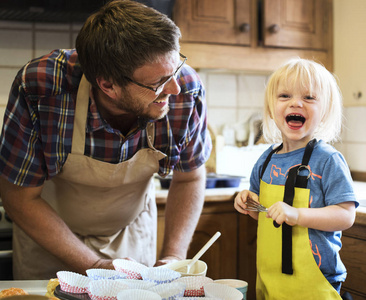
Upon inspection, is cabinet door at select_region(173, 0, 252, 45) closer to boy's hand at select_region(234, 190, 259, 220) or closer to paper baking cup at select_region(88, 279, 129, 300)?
boy's hand at select_region(234, 190, 259, 220)

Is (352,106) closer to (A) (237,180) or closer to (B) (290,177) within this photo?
(A) (237,180)

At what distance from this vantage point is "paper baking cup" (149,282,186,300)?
28.1 inches

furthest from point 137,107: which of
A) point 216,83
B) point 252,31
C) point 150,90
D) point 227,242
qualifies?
point 216,83

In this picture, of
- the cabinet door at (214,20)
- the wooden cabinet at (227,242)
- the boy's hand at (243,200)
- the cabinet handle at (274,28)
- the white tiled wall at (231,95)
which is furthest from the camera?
the white tiled wall at (231,95)

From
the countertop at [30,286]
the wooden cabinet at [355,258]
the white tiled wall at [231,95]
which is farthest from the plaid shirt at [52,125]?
the white tiled wall at [231,95]

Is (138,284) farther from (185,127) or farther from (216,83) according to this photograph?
(216,83)

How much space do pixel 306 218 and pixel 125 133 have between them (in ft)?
1.87

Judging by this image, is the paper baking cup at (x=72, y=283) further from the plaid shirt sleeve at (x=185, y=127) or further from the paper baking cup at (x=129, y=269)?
the plaid shirt sleeve at (x=185, y=127)

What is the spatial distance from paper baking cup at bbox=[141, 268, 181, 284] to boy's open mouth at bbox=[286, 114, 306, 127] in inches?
14.2

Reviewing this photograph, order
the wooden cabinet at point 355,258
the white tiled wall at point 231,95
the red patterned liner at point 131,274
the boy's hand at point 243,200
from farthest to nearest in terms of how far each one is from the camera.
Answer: the white tiled wall at point 231,95 < the wooden cabinet at point 355,258 < the boy's hand at point 243,200 < the red patterned liner at point 131,274

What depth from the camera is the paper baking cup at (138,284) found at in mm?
744

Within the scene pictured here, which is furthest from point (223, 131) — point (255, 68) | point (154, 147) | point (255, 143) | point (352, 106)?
point (154, 147)

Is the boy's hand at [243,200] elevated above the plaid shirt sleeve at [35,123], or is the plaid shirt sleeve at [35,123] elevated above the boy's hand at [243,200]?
the plaid shirt sleeve at [35,123]

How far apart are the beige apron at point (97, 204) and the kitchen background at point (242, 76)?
89 cm
